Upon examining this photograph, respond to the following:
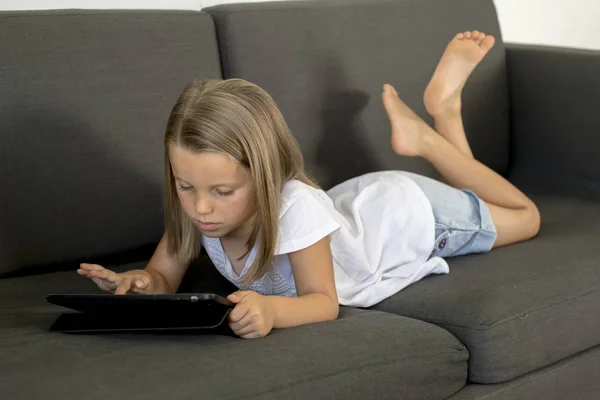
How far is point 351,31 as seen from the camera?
2.31m

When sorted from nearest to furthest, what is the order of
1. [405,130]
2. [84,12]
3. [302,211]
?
[302,211] → [84,12] → [405,130]

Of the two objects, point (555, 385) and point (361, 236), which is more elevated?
point (361, 236)

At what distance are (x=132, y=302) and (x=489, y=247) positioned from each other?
91 cm

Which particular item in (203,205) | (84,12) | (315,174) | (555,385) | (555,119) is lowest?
(555,385)

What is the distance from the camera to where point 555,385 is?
5.78ft

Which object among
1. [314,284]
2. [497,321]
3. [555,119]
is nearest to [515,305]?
[497,321]

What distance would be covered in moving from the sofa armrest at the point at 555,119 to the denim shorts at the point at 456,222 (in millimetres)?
456

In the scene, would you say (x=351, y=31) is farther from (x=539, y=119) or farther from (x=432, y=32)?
(x=539, y=119)

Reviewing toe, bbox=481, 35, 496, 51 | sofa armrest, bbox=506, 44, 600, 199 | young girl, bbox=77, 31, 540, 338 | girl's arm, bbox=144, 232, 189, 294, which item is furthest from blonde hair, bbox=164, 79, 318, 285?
sofa armrest, bbox=506, 44, 600, 199

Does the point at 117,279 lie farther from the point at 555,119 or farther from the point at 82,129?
the point at 555,119

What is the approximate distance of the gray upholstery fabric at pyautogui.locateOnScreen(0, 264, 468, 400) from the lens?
4.20 ft

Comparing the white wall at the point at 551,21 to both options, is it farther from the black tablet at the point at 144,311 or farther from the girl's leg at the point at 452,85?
the black tablet at the point at 144,311

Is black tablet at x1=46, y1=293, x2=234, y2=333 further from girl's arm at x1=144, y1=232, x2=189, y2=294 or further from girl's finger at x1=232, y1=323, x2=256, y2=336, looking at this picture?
girl's arm at x1=144, y1=232, x2=189, y2=294

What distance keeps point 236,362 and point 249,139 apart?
1.28 ft
